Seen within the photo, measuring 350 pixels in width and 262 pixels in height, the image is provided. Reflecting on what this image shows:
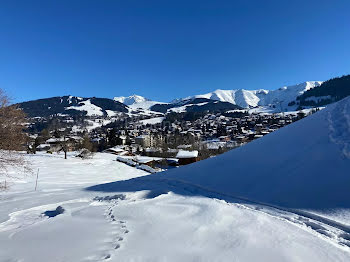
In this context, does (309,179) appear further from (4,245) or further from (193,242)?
(4,245)

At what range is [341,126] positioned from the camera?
9.56 meters

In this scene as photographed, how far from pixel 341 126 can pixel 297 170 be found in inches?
144

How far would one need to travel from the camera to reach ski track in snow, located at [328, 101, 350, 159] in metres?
8.10

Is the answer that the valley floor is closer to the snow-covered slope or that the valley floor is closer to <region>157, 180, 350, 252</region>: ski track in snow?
<region>157, 180, 350, 252</region>: ski track in snow

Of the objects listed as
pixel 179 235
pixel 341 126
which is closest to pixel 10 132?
pixel 179 235

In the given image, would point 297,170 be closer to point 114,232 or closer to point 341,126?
point 341,126

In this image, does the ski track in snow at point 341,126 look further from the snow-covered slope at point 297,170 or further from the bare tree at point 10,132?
the bare tree at point 10,132

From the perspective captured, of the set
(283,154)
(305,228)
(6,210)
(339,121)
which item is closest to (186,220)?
(305,228)

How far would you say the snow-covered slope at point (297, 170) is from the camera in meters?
6.18

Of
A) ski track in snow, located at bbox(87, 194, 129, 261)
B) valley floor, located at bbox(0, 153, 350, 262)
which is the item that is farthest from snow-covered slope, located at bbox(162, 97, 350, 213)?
ski track in snow, located at bbox(87, 194, 129, 261)

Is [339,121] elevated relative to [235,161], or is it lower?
elevated

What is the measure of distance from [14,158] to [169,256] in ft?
36.5

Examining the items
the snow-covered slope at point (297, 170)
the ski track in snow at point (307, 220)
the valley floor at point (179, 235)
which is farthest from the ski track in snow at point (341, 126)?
the valley floor at point (179, 235)

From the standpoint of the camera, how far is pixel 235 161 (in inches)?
439
